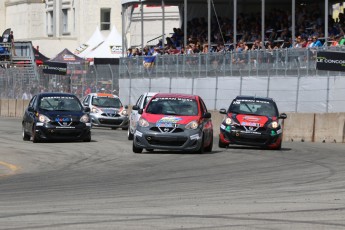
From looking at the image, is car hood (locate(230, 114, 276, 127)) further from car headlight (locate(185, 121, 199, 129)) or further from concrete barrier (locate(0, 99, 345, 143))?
concrete barrier (locate(0, 99, 345, 143))

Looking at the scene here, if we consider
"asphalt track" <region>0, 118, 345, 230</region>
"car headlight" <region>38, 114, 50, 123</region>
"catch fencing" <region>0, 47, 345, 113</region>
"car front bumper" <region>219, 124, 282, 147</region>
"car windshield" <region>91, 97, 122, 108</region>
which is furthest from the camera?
"car windshield" <region>91, 97, 122, 108</region>

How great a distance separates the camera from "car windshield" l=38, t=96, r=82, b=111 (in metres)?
30.3

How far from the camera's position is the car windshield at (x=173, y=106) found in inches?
1019

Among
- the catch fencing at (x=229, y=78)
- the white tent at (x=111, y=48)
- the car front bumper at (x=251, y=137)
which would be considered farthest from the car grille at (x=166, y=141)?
the white tent at (x=111, y=48)

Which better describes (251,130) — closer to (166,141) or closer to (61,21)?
(166,141)

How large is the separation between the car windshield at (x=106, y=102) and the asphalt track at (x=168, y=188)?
1424 centimetres

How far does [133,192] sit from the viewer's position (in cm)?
1560

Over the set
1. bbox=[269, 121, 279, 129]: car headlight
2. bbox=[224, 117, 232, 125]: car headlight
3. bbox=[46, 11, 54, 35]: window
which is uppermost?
bbox=[46, 11, 54, 35]: window

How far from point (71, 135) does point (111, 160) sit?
608 centimetres

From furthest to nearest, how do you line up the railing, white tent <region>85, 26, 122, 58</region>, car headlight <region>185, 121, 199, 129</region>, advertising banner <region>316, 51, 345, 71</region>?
1. white tent <region>85, 26, 122, 58</region>
2. the railing
3. advertising banner <region>316, 51, 345, 71</region>
4. car headlight <region>185, 121, 199, 129</region>

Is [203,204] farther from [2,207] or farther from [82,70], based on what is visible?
[82,70]

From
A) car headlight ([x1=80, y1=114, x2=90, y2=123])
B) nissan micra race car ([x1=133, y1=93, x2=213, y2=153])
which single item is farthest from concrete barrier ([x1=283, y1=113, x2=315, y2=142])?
nissan micra race car ([x1=133, y1=93, x2=213, y2=153])

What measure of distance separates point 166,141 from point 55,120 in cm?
532

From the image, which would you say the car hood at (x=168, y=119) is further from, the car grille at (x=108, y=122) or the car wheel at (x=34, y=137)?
the car grille at (x=108, y=122)
